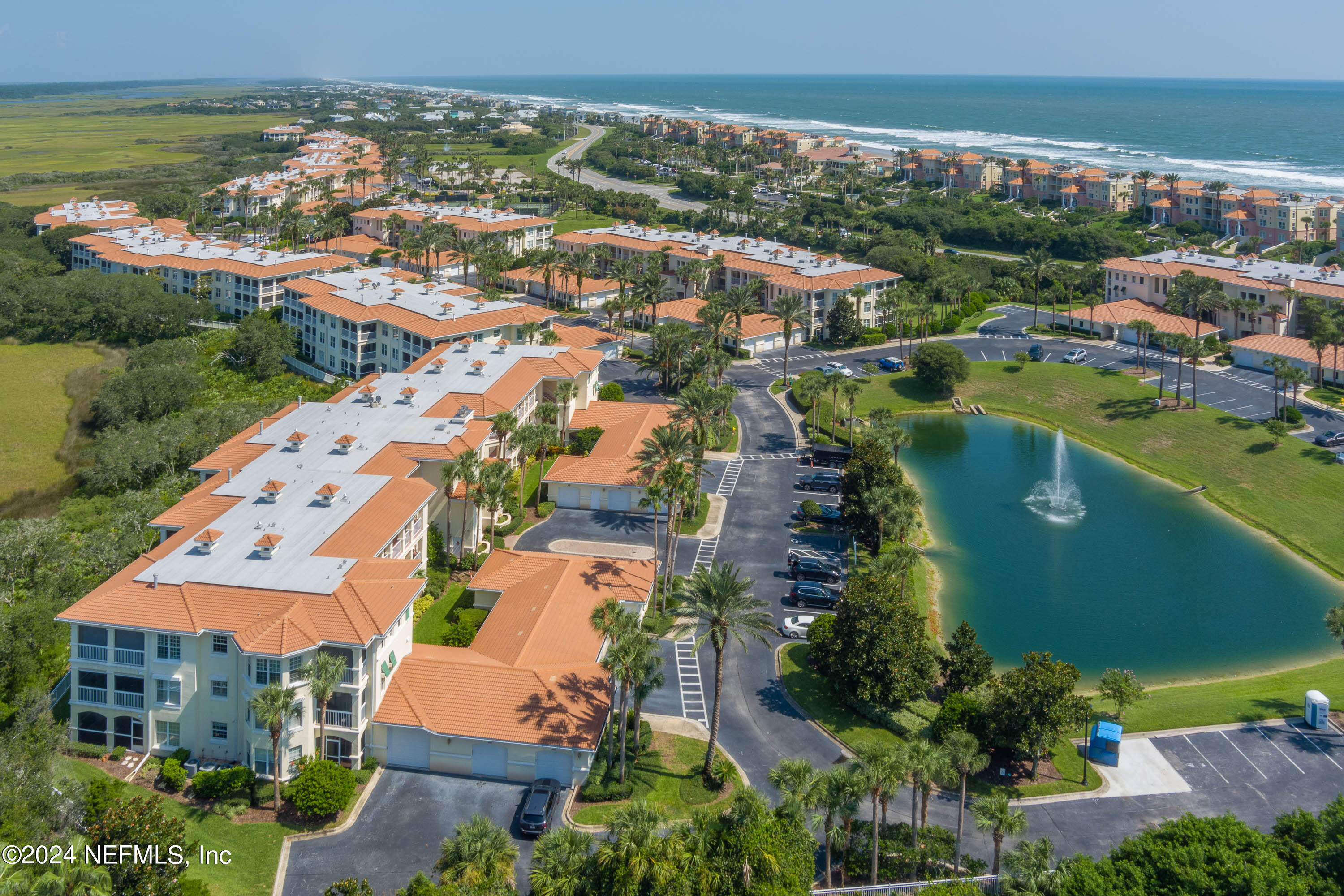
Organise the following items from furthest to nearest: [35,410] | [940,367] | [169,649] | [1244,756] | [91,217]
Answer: [91,217] → [940,367] → [35,410] → [1244,756] → [169,649]

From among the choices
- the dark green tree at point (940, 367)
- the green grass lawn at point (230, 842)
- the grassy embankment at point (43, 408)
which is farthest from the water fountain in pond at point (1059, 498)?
the grassy embankment at point (43, 408)

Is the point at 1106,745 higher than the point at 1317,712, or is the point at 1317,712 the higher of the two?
the point at 1317,712

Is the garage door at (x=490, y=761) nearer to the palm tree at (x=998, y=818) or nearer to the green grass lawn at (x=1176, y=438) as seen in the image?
the palm tree at (x=998, y=818)

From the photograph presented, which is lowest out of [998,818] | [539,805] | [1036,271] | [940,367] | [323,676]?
[539,805]

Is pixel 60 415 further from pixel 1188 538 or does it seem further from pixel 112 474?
pixel 1188 538

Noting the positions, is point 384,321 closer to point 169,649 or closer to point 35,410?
point 35,410

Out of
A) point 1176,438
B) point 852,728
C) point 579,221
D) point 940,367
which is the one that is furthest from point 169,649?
point 579,221
